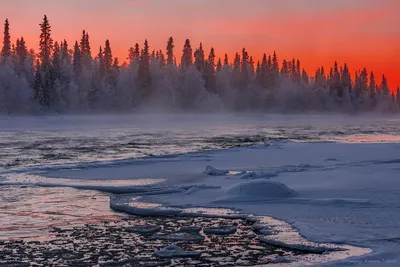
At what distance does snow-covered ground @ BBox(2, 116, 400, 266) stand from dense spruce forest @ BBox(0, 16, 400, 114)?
6519 cm

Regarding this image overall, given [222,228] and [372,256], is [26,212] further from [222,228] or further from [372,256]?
[372,256]

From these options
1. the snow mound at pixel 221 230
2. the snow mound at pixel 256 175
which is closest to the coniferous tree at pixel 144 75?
the snow mound at pixel 256 175

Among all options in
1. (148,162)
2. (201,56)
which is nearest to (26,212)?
(148,162)

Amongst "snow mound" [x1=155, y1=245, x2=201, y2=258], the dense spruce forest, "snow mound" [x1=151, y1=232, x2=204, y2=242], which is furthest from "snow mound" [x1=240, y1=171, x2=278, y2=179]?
the dense spruce forest

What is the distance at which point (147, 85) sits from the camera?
386 ft

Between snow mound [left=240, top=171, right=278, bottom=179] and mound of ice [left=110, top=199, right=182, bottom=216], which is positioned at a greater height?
snow mound [left=240, top=171, right=278, bottom=179]

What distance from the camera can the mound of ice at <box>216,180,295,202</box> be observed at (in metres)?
15.7

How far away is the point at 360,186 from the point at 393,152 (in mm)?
12020

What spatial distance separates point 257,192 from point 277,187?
22.8 inches

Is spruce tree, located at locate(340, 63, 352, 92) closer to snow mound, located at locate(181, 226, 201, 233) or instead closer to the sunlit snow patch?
the sunlit snow patch

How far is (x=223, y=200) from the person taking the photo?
616 inches

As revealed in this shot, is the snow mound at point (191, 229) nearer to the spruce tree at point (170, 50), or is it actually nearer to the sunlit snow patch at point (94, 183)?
the sunlit snow patch at point (94, 183)

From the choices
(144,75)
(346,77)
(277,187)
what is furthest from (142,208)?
(346,77)

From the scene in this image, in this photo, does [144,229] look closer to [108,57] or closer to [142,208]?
[142,208]
